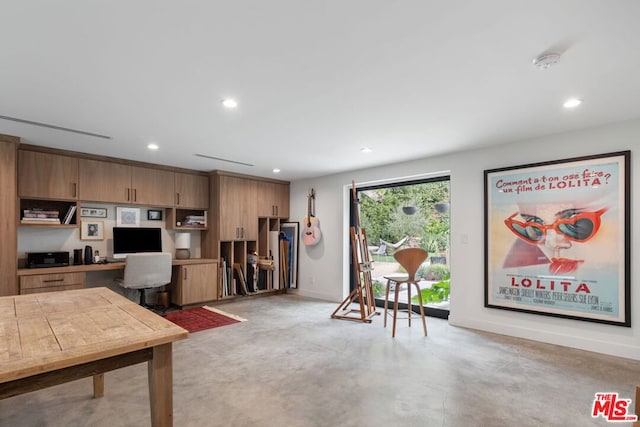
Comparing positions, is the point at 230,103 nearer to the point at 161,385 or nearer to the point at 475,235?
the point at 161,385

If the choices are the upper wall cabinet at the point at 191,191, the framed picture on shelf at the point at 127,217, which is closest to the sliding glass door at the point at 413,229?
the upper wall cabinet at the point at 191,191

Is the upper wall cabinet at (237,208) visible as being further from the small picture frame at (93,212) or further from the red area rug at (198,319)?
the small picture frame at (93,212)

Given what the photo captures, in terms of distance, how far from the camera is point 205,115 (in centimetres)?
301

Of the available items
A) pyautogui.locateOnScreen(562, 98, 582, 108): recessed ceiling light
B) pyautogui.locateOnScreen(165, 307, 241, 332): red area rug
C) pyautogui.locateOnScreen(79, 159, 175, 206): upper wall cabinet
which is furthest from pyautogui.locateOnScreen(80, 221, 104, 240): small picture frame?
pyautogui.locateOnScreen(562, 98, 582, 108): recessed ceiling light

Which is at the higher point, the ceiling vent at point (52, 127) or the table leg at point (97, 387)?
the ceiling vent at point (52, 127)

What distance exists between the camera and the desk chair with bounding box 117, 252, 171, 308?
14.1 ft

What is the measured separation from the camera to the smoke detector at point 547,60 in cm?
194

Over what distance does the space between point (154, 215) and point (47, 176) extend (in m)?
1.49

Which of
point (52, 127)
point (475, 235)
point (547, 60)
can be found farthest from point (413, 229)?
point (52, 127)

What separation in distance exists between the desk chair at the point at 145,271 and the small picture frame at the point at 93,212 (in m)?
0.99

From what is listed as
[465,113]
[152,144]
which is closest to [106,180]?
[152,144]

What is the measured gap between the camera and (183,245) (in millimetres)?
5363

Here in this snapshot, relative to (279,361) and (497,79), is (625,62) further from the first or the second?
(279,361)

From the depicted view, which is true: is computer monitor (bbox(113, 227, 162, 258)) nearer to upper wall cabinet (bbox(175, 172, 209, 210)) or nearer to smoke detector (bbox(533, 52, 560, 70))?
upper wall cabinet (bbox(175, 172, 209, 210))
